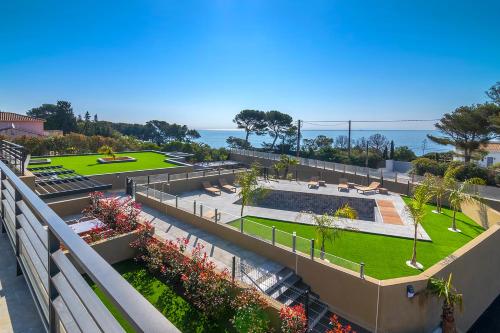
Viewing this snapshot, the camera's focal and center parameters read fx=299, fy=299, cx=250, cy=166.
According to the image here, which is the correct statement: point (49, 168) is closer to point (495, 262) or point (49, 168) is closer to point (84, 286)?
point (84, 286)

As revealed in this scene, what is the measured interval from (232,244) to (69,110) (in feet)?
170

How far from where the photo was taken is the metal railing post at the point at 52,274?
1672 mm

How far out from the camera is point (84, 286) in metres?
1.34

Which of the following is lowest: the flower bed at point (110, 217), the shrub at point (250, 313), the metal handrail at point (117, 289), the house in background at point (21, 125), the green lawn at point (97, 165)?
the shrub at point (250, 313)

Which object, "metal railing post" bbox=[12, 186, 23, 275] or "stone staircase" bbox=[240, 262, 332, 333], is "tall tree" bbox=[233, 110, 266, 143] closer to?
"stone staircase" bbox=[240, 262, 332, 333]

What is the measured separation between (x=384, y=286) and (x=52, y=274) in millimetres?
8551

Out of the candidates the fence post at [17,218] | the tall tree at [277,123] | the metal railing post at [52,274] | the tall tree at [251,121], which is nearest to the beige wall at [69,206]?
the fence post at [17,218]

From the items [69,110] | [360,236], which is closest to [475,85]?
[360,236]

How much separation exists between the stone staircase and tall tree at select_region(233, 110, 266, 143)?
41.0m

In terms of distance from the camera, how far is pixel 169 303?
24.4 feet

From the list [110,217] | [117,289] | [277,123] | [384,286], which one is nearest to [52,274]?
[117,289]

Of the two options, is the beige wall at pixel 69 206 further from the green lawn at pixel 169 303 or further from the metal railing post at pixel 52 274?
the metal railing post at pixel 52 274

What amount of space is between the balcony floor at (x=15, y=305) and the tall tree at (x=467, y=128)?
29.6 m

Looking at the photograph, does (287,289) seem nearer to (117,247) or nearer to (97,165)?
(117,247)
